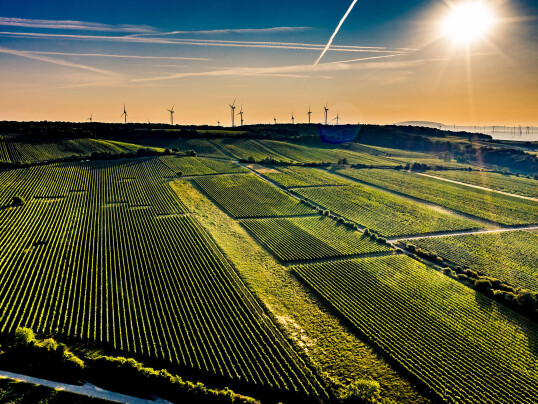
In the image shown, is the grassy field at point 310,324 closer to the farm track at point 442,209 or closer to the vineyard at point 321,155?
the farm track at point 442,209

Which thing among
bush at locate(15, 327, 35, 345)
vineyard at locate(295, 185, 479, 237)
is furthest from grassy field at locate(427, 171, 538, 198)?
bush at locate(15, 327, 35, 345)

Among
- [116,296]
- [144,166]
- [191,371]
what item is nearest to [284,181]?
[144,166]

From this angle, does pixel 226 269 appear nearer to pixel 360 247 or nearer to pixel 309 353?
pixel 309 353

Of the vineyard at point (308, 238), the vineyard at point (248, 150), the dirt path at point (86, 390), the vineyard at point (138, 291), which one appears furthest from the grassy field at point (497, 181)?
the dirt path at point (86, 390)

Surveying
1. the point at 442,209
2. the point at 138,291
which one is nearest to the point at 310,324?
the point at 138,291

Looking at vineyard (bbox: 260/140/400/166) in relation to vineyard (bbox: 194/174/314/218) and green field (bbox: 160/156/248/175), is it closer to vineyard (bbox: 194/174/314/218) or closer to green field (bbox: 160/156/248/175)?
green field (bbox: 160/156/248/175)

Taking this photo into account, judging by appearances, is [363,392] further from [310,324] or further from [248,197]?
[248,197]

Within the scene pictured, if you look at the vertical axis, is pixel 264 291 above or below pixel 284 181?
below
